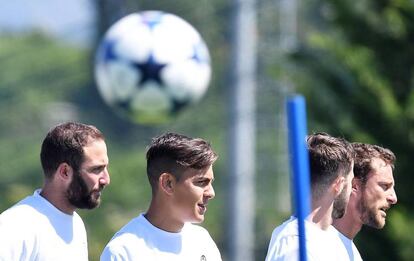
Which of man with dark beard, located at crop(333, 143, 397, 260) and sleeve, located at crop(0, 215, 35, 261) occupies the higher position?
man with dark beard, located at crop(333, 143, 397, 260)

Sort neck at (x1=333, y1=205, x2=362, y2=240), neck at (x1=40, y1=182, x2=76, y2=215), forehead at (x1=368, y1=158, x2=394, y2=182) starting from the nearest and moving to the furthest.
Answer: neck at (x1=40, y1=182, x2=76, y2=215) → neck at (x1=333, y1=205, x2=362, y2=240) → forehead at (x1=368, y1=158, x2=394, y2=182)

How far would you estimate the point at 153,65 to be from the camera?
43.7 feet

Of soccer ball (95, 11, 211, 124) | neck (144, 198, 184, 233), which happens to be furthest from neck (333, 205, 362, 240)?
soccer ball (95, 11, 211, 124)

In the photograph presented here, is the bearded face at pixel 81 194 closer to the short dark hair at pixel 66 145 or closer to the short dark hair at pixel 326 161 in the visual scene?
the short dark hair at pixel 66 145

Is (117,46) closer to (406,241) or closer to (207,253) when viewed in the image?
(406,241)

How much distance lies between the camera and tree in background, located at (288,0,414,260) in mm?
17016

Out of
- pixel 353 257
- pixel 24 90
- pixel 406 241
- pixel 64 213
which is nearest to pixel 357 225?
pixel 353 257

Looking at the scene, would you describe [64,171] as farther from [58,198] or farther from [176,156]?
[176,156]

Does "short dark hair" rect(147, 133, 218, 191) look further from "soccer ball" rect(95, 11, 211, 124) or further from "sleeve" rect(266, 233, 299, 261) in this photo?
"soccer ball" rect(95, 11, 211, 124)

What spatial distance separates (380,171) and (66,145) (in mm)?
1616

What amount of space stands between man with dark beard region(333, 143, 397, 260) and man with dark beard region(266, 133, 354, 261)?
220mm

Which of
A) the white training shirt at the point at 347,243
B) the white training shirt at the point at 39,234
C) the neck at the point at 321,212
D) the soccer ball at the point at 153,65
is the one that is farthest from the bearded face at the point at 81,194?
the soccer ball at the point at 153,65

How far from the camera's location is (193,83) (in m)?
13.4

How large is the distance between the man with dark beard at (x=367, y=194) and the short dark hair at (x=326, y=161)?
34cm
